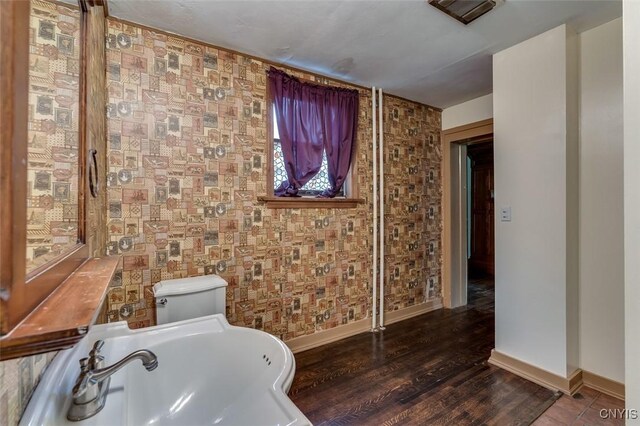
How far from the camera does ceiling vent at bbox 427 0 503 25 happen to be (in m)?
1.74

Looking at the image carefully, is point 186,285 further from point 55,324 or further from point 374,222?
point 374,222

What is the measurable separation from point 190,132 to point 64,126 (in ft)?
4.17

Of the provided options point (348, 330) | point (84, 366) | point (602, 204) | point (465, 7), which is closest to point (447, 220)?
point (602, 204)

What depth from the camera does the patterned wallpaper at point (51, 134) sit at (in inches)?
21.8

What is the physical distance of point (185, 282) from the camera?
1.94 meters

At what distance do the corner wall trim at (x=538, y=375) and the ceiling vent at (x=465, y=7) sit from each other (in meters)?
2.44

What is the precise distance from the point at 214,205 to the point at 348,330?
1.74 metres

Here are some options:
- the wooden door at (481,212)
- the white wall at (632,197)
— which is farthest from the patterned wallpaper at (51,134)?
the wooden door at (481,212)

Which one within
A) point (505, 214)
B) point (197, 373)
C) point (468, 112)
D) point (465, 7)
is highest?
point (465, 7)

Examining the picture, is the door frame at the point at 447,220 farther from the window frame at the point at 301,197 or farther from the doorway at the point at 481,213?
the doorway at the point at 481,213

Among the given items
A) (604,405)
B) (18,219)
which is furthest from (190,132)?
(604,405)

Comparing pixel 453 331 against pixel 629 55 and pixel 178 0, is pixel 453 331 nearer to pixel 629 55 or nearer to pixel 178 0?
pixel 629 55

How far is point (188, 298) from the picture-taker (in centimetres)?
187

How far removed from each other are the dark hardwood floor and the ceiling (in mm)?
2458
